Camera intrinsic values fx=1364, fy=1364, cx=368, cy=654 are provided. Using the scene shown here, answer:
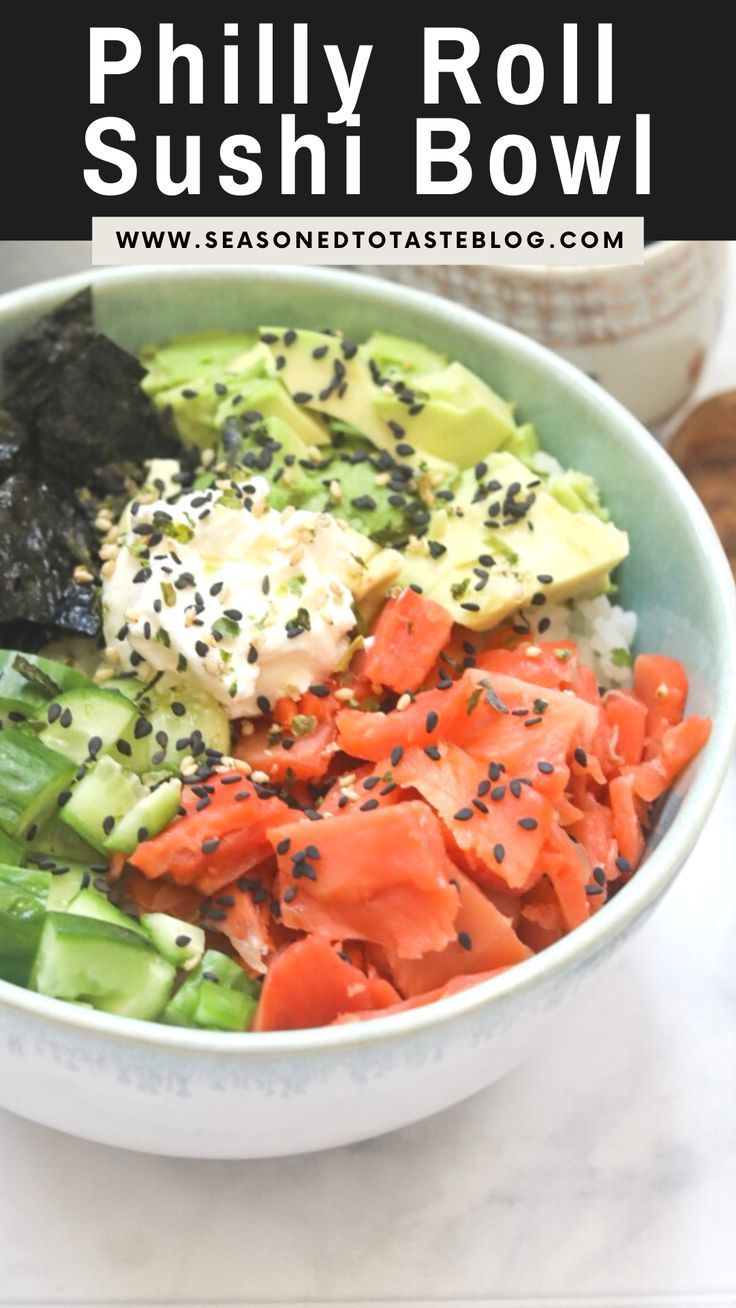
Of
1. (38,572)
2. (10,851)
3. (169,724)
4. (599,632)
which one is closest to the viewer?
(10,851)

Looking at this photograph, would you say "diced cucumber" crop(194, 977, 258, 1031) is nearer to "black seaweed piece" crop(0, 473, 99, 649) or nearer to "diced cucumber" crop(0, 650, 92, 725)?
"diced cucumber" crop(0, 650, 92, 725)

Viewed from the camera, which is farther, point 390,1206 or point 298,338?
point 298,338

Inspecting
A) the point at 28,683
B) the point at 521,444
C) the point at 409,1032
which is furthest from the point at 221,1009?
the point at 521,444

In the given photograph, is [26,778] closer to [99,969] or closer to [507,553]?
[99,969]

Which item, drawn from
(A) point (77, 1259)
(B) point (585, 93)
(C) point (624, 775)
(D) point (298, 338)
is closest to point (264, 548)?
(D) point (298, 338)

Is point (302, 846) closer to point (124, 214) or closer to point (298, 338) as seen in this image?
point (298, 338)

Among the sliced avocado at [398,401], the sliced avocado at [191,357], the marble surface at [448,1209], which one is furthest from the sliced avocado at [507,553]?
the marble surface at [448,1209]

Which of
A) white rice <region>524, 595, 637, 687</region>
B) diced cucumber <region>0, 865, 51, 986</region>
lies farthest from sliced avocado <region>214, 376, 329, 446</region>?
diced cucumber <region>0, 865, 51, 986</region>
